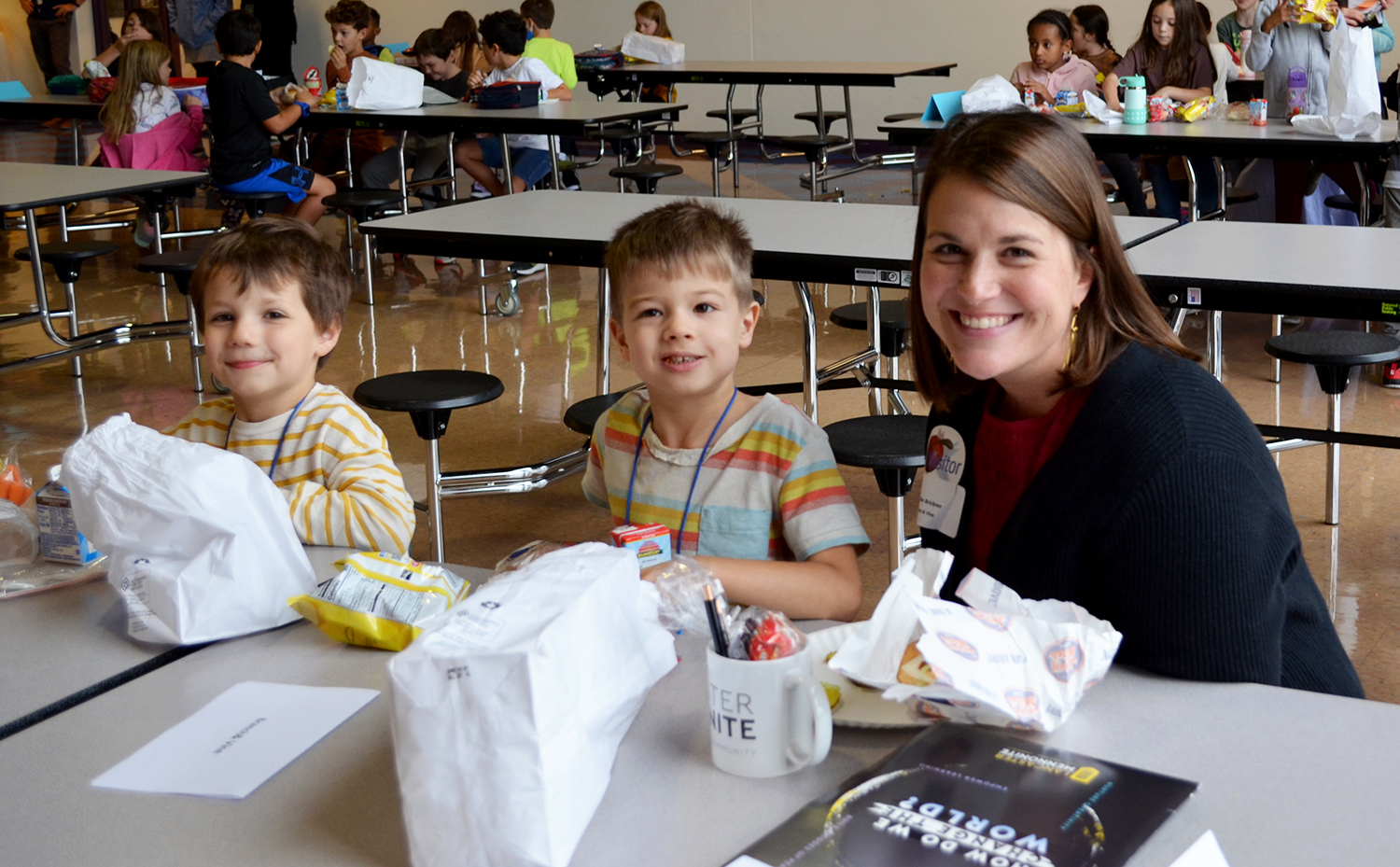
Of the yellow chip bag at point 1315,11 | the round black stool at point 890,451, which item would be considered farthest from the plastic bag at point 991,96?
the round black stool at point 890,451

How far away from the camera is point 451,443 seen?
3.92 meters

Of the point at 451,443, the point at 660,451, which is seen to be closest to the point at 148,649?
the point at 660,451

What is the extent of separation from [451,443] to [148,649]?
8.99ft

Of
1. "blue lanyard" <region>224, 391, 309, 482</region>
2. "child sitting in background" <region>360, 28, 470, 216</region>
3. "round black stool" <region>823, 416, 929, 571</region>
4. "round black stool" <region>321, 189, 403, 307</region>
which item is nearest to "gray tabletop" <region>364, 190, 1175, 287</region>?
"round black stool" <region>823, 416, 929, 571</region>

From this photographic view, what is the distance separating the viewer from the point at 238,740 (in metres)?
1.01

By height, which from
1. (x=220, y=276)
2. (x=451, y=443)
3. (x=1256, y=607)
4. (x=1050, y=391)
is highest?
(x=220, y=276)

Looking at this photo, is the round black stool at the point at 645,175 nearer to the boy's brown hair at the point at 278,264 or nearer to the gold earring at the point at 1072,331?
the boy's brown hair at the point at 278,264

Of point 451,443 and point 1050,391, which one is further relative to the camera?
point 451,443

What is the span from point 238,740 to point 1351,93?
4.16 metres

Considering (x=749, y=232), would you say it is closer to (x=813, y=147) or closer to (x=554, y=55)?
(x=813, y=147)

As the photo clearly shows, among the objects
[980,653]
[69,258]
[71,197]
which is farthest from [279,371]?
[69,258]

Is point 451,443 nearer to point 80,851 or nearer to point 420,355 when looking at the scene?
point 420,355

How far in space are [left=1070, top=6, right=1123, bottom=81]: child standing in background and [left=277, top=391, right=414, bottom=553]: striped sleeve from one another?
5874 mm

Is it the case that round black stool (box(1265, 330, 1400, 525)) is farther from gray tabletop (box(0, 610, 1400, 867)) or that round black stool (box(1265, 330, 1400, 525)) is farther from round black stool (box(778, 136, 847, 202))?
round black stool (box(778, 136, 847, 202))
